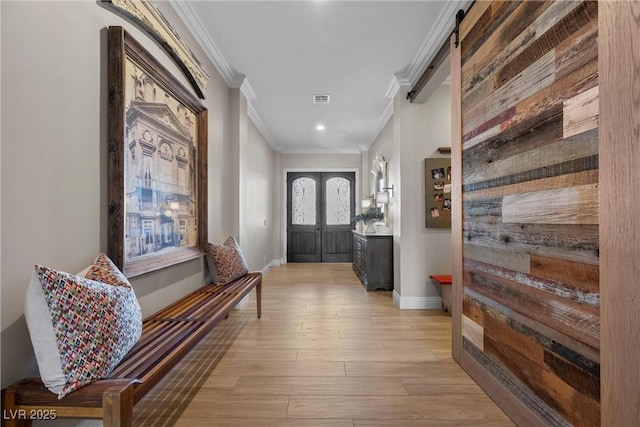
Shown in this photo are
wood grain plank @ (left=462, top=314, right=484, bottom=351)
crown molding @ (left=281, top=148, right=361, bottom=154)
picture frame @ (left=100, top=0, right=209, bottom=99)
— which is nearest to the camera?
picture frame @ (left=100, top=0, right=209, bottom=99)

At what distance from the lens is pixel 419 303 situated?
3617mm

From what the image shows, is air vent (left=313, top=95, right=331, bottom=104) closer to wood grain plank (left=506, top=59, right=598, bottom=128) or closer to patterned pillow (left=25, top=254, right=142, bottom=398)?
wood grain plank (left=506, top=59, right=598, bottom=128)

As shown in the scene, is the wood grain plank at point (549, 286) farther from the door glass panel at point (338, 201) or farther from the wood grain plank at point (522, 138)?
the door glass panel at point (338, 201)

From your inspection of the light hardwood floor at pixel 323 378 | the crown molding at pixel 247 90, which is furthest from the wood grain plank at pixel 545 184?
the crown molding at pixel 247 90

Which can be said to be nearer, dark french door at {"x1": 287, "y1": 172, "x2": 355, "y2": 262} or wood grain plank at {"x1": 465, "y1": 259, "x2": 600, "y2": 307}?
wood grain plank at {"x1": 465, "y1": 259, "x2": 600, "y2": 307}

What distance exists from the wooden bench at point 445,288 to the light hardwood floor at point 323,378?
111mm

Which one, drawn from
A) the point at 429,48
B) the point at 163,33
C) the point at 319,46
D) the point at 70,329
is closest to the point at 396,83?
the point at 429,48

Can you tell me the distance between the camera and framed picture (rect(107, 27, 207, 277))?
→ 165cm

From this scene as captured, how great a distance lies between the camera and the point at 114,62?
1646mm

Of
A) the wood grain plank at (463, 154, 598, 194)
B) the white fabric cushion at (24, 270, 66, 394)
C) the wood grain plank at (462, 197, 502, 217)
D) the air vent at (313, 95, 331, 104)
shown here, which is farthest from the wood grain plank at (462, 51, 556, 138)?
the air vent at (313, 95, 331, 104)

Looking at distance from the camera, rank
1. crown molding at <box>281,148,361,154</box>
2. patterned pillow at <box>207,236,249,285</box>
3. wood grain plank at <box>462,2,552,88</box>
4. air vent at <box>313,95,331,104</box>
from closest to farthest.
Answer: wood grain plank at <box>462,2,552,88</box> → patterned pillow at <box>207,236,249,285</box> → air vent at <box>313,95,331,104</box> → crown molding at <box>281,148,361,154</box>

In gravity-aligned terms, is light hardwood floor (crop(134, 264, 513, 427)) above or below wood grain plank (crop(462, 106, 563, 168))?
below

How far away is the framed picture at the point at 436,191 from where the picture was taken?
11.9 feet

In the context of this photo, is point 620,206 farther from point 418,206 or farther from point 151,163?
point 418,206
